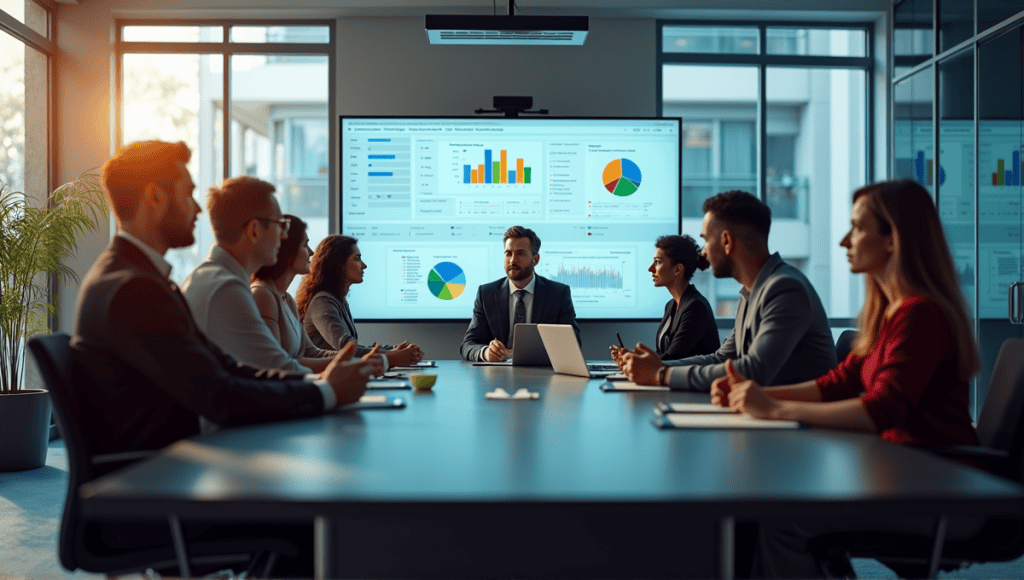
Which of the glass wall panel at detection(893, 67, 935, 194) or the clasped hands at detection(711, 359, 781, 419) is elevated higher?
the glass wall panel at detection(893, 67, 935, 194)

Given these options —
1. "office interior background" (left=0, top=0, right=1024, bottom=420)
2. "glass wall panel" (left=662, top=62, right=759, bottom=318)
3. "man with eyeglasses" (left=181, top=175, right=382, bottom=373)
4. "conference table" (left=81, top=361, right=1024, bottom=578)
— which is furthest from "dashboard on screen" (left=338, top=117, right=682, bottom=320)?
"conference table" (left=81, top=361, right=1024, bottom=578)

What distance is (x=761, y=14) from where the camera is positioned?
617 cm

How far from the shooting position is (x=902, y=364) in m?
1.85

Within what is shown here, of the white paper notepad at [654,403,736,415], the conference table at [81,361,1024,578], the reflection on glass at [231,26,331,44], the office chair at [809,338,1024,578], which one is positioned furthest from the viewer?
the reflection on glass at [231,26,331,44]

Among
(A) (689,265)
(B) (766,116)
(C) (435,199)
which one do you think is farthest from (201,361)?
(B) (766,116)

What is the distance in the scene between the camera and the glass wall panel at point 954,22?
5125mm

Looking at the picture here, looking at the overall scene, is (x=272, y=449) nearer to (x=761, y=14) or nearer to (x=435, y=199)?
(x=435, y=199)

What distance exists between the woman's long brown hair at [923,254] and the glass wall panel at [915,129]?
3.99 meters

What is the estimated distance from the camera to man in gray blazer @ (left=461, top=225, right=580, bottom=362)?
475cm

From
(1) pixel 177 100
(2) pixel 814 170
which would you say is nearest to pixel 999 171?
(2) pixel 814 170

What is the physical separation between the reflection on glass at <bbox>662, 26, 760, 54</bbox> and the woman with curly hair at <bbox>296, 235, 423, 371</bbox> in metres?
3.30

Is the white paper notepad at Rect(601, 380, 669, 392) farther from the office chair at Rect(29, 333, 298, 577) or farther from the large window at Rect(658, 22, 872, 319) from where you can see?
the large window at Rect(658, 22, 872, 319)

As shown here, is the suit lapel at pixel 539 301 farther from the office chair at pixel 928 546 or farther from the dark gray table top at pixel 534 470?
the office chair at pixel 928 546

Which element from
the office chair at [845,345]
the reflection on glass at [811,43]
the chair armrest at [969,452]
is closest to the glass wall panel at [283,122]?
the reflection on glass at [811,43]
